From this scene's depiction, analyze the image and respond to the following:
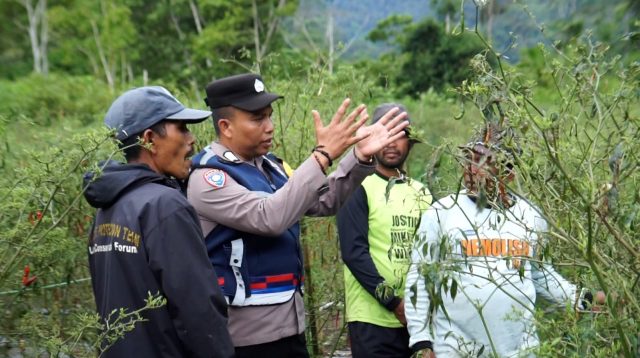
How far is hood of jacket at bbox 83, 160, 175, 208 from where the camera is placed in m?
3.71

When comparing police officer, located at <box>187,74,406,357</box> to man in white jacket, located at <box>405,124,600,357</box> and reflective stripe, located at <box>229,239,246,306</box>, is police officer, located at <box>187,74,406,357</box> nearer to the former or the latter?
reflective stripe, located at <box>229,239,246,306</box>

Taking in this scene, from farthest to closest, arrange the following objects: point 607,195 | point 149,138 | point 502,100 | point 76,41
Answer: point 76,41 → point 149,138 → point 502,100 → point 607,195

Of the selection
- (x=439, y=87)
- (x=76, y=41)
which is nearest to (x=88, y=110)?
(x=439, y=87)

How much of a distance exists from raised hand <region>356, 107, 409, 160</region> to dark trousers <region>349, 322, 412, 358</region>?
3.69ft

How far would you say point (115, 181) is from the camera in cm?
372

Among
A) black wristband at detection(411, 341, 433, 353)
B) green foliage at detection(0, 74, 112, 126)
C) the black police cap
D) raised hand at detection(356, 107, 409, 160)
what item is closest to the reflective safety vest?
the black police cap

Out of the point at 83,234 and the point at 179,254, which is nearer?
the point at 179,254

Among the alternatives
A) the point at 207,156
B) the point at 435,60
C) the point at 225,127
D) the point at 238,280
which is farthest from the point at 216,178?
the point at 435,60

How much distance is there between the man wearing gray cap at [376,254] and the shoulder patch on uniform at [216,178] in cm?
106

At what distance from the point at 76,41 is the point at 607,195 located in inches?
1713

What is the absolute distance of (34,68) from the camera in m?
45.5

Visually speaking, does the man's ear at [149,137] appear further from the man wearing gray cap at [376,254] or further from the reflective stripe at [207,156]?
the man wearing gray cap at [376,254]

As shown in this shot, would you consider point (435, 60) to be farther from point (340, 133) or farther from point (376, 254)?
point (340, 133)

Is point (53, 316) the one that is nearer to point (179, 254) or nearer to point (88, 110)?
point (179, 254)
